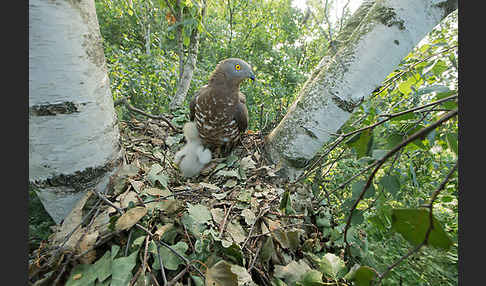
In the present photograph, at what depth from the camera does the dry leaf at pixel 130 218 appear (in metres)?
0.54

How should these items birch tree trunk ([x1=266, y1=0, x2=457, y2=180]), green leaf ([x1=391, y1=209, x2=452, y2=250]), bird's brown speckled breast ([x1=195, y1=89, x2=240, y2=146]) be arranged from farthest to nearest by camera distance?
bird's brown speckled breast ([x1=195, y1=89, x2=240, y2=146]) < birch tree trunk ([x1=266, y1=0, x2=457, y2=180]) < green leaf ([x1=391, y1=209, x2=452, y2=250])

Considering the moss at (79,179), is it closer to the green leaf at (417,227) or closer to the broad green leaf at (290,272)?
the broad green leaf at (290,272)

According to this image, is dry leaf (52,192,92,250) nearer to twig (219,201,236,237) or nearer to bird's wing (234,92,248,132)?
twig (219,201,236,237)

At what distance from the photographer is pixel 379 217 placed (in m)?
0.59

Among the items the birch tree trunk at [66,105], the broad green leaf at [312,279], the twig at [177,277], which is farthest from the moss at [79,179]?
the broad green leaf at [312,279]

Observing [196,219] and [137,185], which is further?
[137,185]

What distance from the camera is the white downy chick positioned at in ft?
4.35

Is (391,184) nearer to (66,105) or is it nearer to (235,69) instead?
(66,105)

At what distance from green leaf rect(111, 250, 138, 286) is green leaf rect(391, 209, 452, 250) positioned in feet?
1.87

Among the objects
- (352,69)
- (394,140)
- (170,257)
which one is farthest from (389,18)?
(170,257)

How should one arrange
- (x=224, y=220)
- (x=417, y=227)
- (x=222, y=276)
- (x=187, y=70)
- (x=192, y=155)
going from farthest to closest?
(x=187, y=70), (x=192, y=155), (x=224, y=220), (x=222, y=276), (x=417, y=227)

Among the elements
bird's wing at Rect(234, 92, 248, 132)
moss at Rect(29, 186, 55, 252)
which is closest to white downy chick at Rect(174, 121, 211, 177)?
bird's wing at Rect(234, 92, 248, 132)

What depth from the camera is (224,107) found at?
56.6 inches

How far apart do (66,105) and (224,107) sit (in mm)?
931
